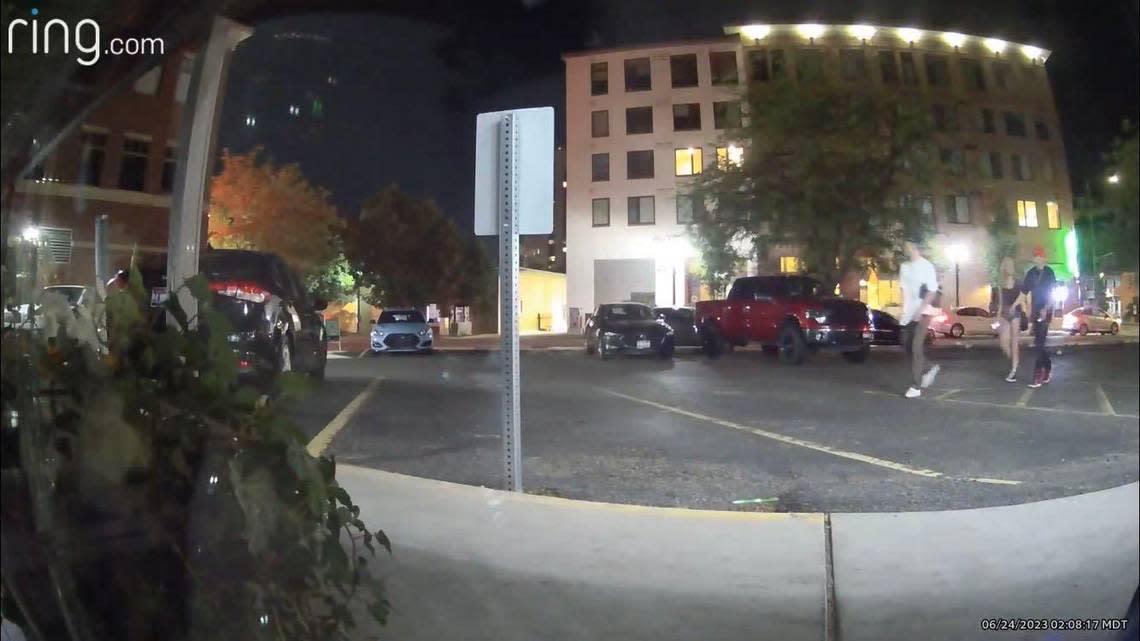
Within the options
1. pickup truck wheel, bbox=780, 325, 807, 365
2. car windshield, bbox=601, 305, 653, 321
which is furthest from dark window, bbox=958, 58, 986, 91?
pickup truck wheel, bbox=780, 325, 807, 365

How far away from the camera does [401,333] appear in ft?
24.8

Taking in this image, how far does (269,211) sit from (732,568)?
2823mm

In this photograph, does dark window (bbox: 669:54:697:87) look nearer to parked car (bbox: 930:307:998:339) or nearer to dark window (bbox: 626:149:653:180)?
dark window (bbox: 626:149:653:180)

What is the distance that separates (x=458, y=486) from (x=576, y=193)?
86.0 inches

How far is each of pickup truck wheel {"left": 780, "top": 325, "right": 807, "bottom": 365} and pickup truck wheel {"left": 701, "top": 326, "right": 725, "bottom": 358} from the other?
0.59 metres

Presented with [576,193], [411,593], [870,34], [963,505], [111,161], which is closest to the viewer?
[111,161]

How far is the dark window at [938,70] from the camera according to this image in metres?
5.75

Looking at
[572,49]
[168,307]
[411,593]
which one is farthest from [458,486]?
[168,307]

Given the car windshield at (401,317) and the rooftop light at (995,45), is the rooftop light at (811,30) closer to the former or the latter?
the rooftop light at (995,45)

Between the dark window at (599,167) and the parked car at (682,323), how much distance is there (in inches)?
56.7

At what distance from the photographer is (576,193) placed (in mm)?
6531

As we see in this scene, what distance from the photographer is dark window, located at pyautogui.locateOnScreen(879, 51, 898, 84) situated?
6.02 metres

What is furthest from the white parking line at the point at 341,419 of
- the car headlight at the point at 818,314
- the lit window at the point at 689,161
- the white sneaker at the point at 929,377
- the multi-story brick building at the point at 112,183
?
the white sneaker at the point at 929,377

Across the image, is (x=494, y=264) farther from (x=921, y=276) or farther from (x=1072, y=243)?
(x=1072, y=243)
